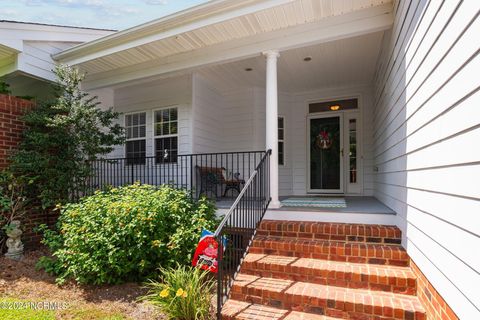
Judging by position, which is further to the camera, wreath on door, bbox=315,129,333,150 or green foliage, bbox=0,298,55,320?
wreath on door, bbox=315,129,333,150

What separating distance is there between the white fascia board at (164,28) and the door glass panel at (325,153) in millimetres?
3647

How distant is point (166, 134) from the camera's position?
6.51 m

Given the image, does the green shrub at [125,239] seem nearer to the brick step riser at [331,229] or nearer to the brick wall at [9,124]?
the brick step riser at [331,229]

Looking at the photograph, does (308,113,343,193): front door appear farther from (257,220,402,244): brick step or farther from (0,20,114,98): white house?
(0,20,114,98): white house

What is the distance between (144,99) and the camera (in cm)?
680

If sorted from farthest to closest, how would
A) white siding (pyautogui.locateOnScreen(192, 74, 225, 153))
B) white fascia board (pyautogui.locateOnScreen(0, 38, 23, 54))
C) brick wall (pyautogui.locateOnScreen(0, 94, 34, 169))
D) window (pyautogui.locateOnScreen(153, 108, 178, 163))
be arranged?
window (pyautogui.locateOnScreen(153, 108, 178, 163))
white siding (pyautogui.locateOnScreen(192, 74, 225, 153))
white fascia board (pyautogui.locateOnScreen(0, 38, 23, 54))
brick wall (pyautogui.locateOnScreen(0, 94, 34, 169))

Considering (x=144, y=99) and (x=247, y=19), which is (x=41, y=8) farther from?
(x=247, y=19)

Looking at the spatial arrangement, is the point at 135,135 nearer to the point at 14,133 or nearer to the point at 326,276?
the point at 14,133

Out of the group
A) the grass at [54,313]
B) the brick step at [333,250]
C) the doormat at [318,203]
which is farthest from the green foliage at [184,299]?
the doormat at [318,203]

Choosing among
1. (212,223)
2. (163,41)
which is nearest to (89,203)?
(212,223)

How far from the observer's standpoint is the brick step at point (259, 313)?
98.7 inches

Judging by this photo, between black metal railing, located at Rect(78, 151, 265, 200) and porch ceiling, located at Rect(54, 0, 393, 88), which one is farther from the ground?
porch ceiling, located at Rect(54, 0, 393, 88)

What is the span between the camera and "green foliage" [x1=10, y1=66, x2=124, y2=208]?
4625mm

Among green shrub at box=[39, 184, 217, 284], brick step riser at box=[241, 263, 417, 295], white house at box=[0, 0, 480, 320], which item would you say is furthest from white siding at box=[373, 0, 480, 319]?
green shrub at box=[39, 184, 217, 284]
